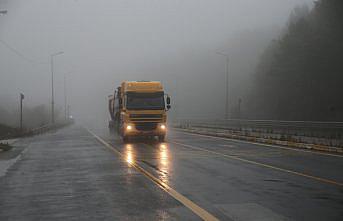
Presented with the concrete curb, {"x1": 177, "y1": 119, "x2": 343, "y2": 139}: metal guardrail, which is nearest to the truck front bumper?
the concrete curb

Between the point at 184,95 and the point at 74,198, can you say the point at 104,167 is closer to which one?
the point at 74,198

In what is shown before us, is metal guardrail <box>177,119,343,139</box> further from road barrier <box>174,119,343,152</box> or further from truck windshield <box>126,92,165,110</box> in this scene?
truck windshield <box>126,92,165,110</box>

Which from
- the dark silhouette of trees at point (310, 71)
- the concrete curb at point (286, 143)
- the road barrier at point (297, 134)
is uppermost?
the dark silhouette of trees at point (310, 71)

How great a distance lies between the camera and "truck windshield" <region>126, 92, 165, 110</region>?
1121 inches

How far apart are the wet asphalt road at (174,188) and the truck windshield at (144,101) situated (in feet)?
36.4

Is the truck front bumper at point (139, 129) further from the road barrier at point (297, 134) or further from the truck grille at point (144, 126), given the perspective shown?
the road barrier at point (297, 134)

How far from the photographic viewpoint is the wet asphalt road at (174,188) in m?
8.30

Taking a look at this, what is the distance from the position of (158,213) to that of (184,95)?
407ft

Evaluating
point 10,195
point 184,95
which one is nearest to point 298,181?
point 10,195

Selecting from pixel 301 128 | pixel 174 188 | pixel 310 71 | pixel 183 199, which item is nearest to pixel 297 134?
pixel 301 128

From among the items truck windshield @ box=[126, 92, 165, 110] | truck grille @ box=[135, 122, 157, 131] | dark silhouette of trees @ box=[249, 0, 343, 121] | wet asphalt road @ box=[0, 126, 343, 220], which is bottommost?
wet asphalt road @ box=[0, 126, 343, 220]

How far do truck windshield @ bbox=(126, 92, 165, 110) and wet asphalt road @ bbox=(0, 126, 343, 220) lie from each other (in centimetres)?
1110

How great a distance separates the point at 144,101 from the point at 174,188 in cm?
1796

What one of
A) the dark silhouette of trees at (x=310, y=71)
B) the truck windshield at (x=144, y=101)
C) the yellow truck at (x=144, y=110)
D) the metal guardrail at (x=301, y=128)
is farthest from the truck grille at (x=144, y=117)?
the dark silhouette of trees at (x=310, y=71)
